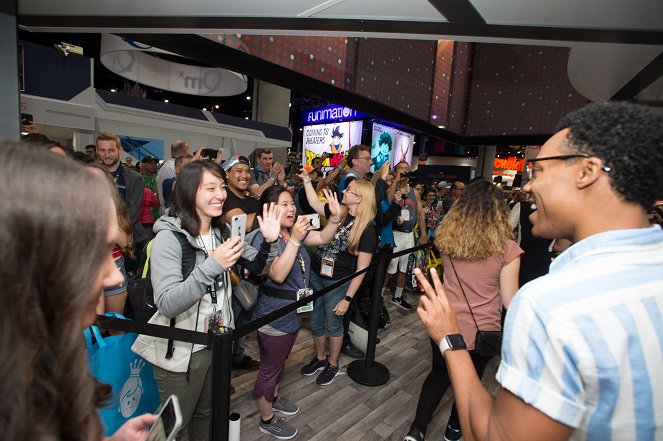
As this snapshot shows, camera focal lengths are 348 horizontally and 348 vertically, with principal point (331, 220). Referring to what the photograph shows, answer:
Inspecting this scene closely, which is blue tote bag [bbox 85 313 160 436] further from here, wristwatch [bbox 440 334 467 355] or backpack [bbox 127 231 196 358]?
wristwatch [bbox 440 334 467 355]

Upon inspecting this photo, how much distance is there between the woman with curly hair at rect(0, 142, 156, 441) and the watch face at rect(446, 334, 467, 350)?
3.09ft

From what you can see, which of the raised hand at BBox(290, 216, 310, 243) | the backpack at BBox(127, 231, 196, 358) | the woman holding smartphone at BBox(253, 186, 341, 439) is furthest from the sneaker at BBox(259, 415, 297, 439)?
the raised hand at BBox(290, 216, 310, 243)

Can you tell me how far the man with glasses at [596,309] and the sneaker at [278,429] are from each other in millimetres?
1799

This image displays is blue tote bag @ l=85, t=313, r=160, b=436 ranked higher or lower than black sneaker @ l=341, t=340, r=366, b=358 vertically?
higher

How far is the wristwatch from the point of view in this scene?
3.61 feet

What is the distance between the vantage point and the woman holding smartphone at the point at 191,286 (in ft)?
5.10

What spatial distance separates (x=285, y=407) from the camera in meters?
2.60

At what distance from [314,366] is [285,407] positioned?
549 mm

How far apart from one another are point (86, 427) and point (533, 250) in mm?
3449

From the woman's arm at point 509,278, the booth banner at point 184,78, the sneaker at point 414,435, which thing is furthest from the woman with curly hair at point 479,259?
the booth banner at point 184,78

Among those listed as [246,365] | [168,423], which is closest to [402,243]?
[246,365]

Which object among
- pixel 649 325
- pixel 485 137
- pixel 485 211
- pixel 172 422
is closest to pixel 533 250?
pixel 485 211

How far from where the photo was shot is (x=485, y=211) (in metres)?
2.10

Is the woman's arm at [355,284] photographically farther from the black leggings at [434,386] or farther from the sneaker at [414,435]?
the sneaker at [414,435]
